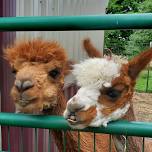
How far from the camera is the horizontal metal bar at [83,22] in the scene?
149 centimetres

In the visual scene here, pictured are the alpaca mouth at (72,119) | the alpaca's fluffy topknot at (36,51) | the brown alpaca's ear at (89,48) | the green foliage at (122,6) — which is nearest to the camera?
the alpaca mouth at (72,119)

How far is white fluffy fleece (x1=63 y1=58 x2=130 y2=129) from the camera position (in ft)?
5.88

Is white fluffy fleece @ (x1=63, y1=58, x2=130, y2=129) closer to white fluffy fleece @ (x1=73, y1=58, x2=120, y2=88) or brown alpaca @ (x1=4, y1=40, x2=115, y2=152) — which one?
white fluffy fleece @ (x1=73, y1=58, x2=120, y2=88)

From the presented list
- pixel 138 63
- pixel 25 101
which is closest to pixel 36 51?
pixel 25 101

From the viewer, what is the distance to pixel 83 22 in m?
1.55

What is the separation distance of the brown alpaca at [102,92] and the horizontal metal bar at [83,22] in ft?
1.13

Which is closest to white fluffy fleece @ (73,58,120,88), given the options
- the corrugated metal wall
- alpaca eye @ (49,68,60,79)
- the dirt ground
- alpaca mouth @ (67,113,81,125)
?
alpaca eye @ (49,68,60,79)

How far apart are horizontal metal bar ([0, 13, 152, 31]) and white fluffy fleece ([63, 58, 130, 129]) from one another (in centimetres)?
35

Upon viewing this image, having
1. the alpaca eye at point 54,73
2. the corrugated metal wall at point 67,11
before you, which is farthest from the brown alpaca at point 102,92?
the corrugated metal wall at point 67,11

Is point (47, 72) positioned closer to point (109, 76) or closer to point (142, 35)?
point (109, 76)

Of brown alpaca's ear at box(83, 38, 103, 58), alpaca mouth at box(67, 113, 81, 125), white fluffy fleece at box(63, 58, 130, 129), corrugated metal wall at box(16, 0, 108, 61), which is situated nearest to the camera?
alpaca mouth at box(67, 113, 81, 125)

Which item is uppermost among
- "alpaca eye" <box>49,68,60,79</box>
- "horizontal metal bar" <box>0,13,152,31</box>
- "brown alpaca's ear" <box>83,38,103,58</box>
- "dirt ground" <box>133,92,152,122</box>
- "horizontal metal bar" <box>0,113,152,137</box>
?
"horizontal metal bar" <box>0,13,152,31</box>

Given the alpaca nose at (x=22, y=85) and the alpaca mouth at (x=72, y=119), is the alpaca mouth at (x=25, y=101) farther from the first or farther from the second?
the alpaca mouth at (x=72, y=119)

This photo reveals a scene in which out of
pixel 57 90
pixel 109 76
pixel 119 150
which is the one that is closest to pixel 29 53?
pixel 57 90
